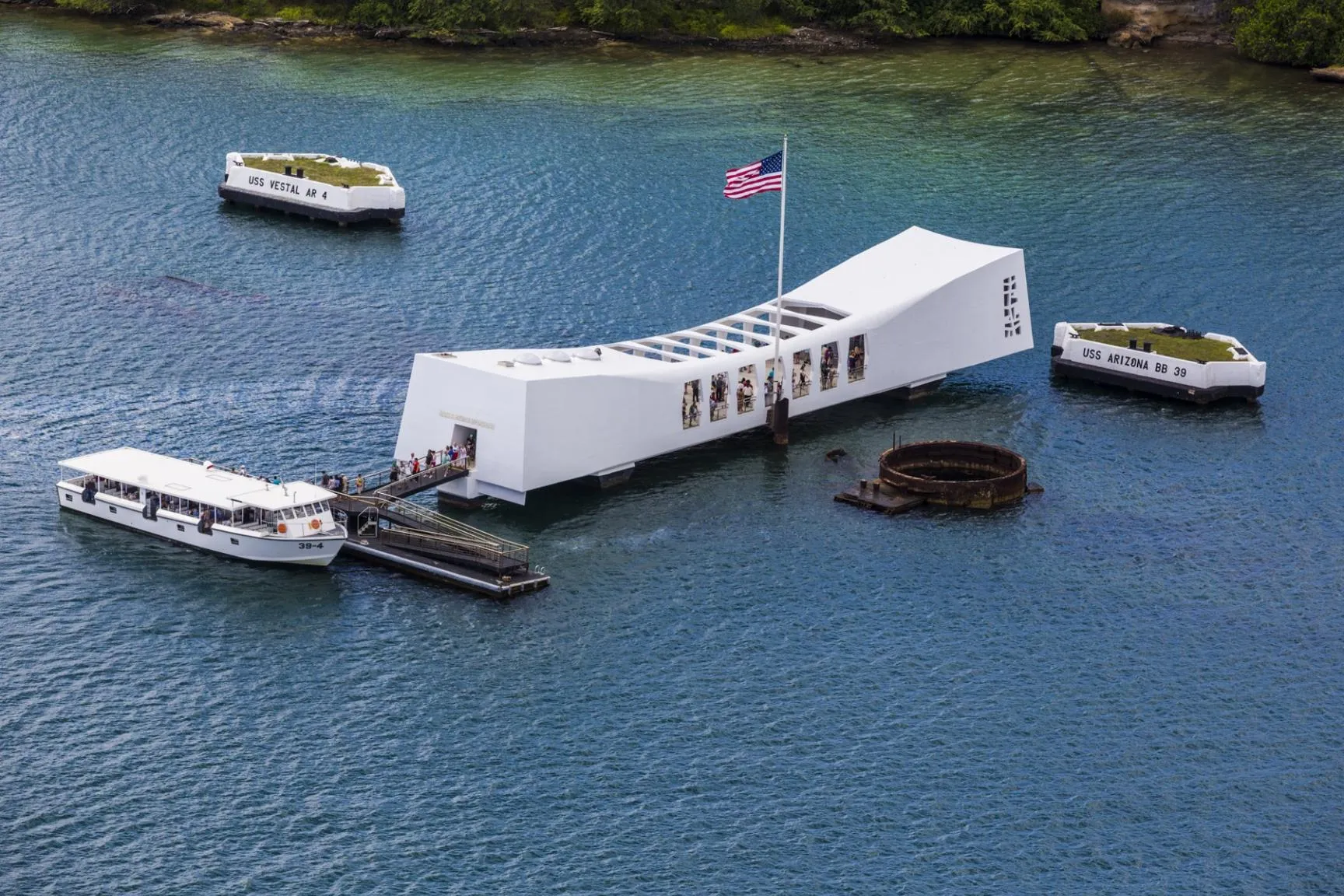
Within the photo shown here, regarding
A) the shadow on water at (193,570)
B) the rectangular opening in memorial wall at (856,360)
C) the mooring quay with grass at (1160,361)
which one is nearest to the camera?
the shadow on water at (193,570)

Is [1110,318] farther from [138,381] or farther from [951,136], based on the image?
[138,381]

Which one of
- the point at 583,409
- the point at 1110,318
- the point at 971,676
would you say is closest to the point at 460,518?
the point at 583,409

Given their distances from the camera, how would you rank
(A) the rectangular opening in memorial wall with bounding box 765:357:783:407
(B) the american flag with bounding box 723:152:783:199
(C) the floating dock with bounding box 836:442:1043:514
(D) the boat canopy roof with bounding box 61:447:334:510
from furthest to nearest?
(A) the rectangular opening in memorial wall with bounding box 765:357:783:407 → (B) the american flag with bounding box 723:152:783:199 → (C) the floating dock with bounding box 836:442:1043:514 → (D) the boat canopy roof with bounding box 61:447:334:510

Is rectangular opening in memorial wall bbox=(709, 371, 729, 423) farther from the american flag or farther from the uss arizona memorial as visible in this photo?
the american flag

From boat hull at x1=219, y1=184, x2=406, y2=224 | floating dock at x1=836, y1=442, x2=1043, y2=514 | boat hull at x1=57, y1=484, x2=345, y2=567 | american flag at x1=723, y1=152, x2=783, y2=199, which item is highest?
american flag at x1=723, y1=152, x2=783, y2=199

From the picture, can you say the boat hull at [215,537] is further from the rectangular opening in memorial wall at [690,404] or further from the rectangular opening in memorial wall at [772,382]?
the rectangular opening in memorial wall at [772,382]

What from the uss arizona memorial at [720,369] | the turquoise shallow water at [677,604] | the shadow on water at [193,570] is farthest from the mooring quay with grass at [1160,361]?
the shadow on water at [193,570]

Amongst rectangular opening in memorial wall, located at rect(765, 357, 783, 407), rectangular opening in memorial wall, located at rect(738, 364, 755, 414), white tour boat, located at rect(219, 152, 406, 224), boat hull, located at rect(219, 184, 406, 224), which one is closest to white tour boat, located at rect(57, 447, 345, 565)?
rectangular opening in memorial wall, located at rect(738, 364, 755, 414)
